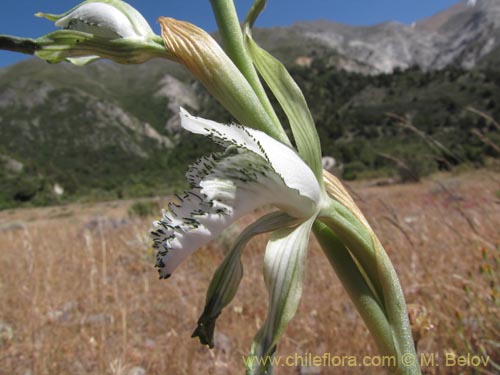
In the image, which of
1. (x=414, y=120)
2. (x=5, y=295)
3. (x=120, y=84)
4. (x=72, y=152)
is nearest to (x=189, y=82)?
(x=120, y=84)

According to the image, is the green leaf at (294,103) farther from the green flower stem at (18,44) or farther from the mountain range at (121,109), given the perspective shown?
the mountain range at (121,109)

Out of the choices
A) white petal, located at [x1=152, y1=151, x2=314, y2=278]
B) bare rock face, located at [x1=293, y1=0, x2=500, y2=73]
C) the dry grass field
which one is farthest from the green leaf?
bare rock face, located at [x1=293, y1=0, x2=500, y2=73]

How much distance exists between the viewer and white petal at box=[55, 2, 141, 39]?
1.13m

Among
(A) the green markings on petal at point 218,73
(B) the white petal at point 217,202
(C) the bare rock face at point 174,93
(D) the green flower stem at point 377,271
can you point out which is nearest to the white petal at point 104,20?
(A) the green markings on petal at point 218,73

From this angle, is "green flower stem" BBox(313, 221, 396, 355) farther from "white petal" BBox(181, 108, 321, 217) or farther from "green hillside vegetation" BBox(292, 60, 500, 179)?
"green hillside vegetation" BBox(292, 60, 500, 179)

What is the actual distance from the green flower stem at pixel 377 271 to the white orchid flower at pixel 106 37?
2.23 feet

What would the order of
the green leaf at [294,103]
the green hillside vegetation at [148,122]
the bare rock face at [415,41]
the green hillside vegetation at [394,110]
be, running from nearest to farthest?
the green leaf at [294,103] → the green hillside vegetation at [394,110] → the green hillside vegetation at [148,122] → the bare rock face at [415,41]

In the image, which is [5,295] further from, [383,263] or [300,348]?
[383,263]

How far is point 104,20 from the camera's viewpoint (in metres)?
1.13

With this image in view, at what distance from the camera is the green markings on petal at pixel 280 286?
97 centimetres

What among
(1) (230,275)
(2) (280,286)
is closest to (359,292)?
(2) (280,286)

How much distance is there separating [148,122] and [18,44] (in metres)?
92.3

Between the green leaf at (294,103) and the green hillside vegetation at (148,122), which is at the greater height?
the green hillside vegetation at (148,122)

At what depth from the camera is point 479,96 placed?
4647 cm
